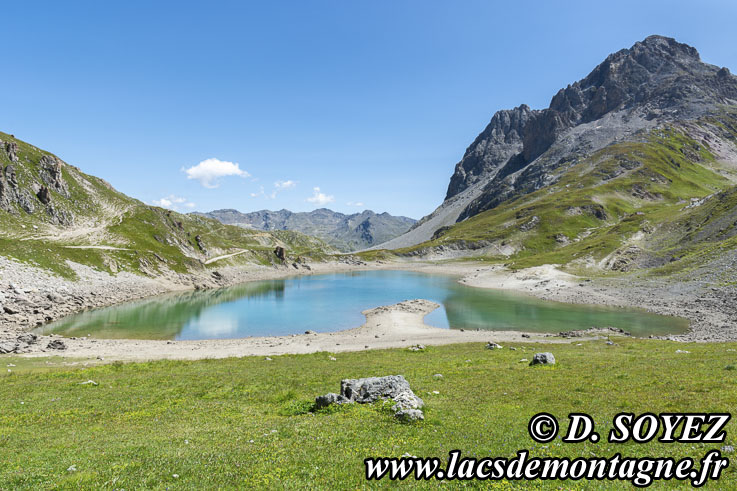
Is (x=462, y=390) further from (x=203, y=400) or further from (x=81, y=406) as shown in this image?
(x=81, y=406)

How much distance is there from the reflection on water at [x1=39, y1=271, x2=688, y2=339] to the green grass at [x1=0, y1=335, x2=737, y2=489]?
34771 millimetres

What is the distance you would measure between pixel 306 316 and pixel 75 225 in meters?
110

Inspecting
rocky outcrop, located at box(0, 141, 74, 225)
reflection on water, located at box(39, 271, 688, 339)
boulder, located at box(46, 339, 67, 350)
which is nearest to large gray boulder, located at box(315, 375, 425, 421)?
boulder, located at box(46, 339, 67, 350)

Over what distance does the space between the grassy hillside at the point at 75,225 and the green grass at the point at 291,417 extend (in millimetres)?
81721

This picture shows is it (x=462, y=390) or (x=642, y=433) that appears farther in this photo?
(x=462, y=390)

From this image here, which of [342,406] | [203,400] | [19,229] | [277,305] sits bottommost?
[277,305]

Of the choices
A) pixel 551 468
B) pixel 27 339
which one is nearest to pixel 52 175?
pixel 27 339

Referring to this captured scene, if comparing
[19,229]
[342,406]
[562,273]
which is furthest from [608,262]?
[19,229]

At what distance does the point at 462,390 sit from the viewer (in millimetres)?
22719

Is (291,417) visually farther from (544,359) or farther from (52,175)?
(52,175)

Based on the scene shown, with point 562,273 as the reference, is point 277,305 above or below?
below

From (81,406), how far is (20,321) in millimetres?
59985

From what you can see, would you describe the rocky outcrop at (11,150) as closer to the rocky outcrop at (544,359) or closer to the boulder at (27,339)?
the boulder at (27,339)

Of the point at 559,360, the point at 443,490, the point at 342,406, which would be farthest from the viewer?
the point at 559,360
